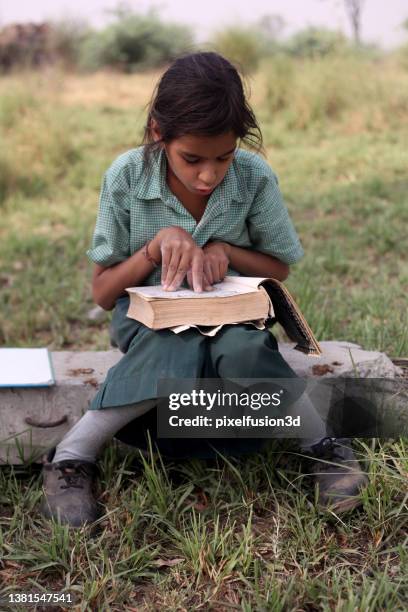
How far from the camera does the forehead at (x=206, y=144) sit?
7.08 feet

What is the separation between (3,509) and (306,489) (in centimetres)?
88

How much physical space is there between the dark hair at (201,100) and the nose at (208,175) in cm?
10

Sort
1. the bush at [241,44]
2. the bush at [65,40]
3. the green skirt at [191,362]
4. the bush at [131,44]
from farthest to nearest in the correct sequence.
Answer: the bush at [131,44], the bush at [65,40], the bush at [241,44], the green skirt at [191,362]

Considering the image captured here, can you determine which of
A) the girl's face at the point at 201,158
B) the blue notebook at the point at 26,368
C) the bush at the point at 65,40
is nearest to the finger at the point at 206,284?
the girl's face at the point at 201,158

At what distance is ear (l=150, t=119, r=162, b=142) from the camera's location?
2.26 meters

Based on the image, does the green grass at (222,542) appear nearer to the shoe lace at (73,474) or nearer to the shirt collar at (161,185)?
the shoe lace at (73,474)

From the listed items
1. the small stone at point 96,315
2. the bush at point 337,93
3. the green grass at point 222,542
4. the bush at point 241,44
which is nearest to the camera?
the green grass at point 222,542

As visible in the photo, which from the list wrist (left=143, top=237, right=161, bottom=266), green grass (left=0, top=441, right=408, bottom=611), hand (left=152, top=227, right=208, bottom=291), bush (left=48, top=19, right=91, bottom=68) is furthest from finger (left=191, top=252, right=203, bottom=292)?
bush (left=48, top=19, right=91, bottom=68)

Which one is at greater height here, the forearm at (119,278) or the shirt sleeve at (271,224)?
the shirt sleeve at (271,224)

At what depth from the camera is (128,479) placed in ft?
7.79

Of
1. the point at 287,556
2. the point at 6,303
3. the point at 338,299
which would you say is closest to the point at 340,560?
the point at 287,556

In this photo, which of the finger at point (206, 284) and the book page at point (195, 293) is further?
the finger at point (206, 284)

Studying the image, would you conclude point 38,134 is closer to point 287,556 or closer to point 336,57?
point 336,57

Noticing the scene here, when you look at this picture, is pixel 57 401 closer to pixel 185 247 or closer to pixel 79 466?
pixel 79 466
